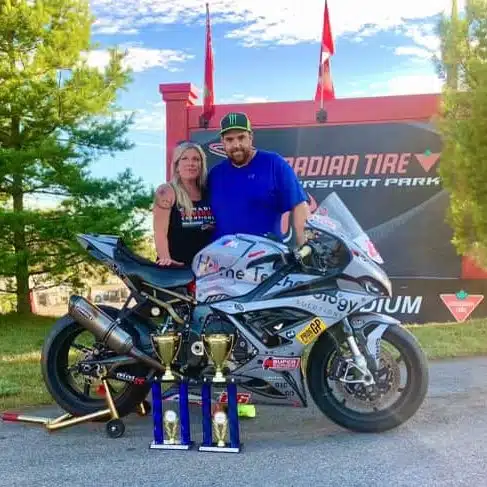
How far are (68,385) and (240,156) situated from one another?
187 cm

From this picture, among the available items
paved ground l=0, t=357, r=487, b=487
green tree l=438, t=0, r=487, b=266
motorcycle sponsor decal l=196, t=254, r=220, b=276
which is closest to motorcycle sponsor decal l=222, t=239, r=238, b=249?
motorcycle sponsor decal l=196, t=254, r=220, b=276

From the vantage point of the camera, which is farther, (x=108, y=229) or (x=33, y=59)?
(x=33, y=59)

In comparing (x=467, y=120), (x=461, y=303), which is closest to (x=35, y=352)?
(x=467, y=120)

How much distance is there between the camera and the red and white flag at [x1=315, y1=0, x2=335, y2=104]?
11203 mm

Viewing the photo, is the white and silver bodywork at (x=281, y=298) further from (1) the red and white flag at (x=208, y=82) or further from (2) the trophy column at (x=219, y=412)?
(1) the red and white flag at (x=208, y=82)

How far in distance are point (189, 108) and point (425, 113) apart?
4098 mm

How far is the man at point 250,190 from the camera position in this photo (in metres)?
4.12

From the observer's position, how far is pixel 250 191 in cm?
412

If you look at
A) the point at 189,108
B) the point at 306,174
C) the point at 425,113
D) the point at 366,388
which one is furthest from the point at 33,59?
the point at 366,388

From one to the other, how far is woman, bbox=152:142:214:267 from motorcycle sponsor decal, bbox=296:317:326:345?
1024mm

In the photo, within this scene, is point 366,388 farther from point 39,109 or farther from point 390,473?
point 39,109

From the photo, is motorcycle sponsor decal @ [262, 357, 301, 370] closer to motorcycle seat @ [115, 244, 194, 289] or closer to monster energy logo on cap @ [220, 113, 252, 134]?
motorcycle seat @ [115, 244, 194, 289]

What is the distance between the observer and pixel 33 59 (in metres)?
11.9

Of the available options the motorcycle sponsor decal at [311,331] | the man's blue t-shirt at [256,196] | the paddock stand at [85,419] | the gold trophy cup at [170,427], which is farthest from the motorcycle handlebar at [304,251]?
the paddock stand at [85,419]
